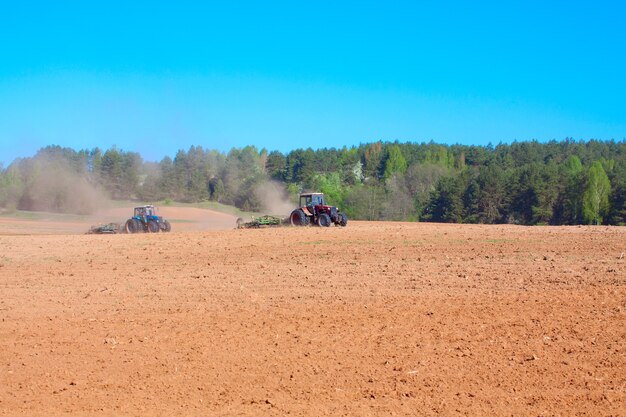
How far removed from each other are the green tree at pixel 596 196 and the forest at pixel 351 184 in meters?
0.10

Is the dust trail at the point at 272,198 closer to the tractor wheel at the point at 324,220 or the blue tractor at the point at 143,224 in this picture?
the blue tractor at the point at 143,224

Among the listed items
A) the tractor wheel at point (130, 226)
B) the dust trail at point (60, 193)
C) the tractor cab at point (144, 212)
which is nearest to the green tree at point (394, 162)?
the dust trail at point (60, 193)

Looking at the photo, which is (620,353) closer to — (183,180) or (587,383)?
(587,383)

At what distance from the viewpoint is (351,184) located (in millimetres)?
102812

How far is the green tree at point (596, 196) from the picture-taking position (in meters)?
63.4

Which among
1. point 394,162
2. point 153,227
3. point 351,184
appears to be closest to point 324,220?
point 153,227

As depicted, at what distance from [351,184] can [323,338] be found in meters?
93.6

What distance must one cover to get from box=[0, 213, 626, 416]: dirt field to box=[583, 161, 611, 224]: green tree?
165 ft

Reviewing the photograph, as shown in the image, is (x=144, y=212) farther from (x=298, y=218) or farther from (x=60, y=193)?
(x=60, y=193)

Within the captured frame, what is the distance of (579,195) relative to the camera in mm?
66250

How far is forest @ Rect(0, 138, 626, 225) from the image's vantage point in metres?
67.8

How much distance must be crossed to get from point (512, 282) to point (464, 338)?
4424 millimetres

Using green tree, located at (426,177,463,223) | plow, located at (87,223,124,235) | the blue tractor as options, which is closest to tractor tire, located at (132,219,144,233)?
the blue tractor

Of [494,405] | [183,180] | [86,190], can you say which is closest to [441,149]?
[183,180]
